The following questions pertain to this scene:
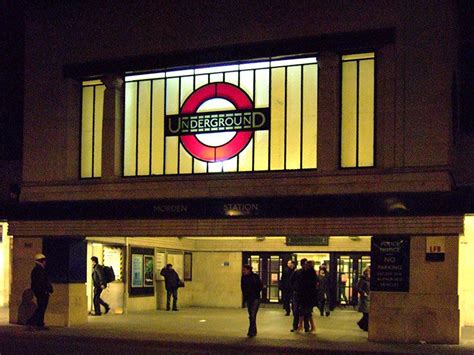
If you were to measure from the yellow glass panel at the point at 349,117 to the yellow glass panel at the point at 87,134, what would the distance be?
7.74 metres

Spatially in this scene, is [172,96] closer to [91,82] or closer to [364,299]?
[91,82]

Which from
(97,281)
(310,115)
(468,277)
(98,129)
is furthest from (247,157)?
(468,277)

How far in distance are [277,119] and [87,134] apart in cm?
600

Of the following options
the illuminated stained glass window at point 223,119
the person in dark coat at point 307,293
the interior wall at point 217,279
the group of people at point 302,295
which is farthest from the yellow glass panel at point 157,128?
the interior wall at point 217,279

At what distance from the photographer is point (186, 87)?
874 inches

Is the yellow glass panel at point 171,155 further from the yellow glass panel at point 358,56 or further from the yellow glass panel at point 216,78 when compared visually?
the yellow glass panel at point 358,56

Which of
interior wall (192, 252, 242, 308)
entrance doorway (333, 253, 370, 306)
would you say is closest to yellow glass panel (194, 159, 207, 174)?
interior wall (192, 252, 242, 308)

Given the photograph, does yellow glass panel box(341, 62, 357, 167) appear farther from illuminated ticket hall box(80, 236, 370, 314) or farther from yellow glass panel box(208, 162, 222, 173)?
illuminated ticket hall box(80, 236, 370, 314)

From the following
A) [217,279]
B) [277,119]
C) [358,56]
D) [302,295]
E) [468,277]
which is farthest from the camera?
[217,279]

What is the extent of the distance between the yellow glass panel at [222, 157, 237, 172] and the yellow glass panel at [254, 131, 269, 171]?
632mm

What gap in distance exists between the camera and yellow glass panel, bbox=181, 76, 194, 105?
72.6 ft

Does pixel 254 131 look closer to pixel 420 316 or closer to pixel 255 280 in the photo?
pixel 255 280

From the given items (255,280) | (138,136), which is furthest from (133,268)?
(255,280)

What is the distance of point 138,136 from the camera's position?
2283 centimetres
